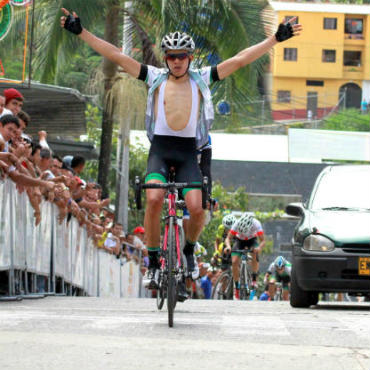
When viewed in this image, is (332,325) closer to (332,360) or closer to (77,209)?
(332,360)

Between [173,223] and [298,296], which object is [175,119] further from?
[298,296]

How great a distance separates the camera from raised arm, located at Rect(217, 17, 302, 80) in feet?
33.1

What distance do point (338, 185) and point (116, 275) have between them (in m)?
8.82

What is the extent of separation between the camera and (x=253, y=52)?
10.2 m

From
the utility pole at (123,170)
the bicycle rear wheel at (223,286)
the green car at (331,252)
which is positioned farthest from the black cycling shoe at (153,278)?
the utility pole at (123,170)

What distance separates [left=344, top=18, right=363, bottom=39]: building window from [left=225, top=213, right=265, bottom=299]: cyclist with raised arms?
262 ft

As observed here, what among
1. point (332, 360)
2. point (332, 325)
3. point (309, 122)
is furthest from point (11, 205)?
point (309, 122)

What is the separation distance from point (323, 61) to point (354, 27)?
152 inches

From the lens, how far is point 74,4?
2417cm

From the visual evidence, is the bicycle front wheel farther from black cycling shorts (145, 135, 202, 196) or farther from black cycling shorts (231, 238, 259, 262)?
black cycling shorts (145, 135, 202, 196)

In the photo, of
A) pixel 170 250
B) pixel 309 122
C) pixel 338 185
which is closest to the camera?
pixel 170 250

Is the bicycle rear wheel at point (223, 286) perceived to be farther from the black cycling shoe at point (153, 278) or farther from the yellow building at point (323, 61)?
the yellow building at point (323, 61)

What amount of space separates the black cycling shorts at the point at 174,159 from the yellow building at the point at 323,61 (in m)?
84.4

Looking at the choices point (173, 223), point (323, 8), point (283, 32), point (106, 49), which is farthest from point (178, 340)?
point (323, 8)
